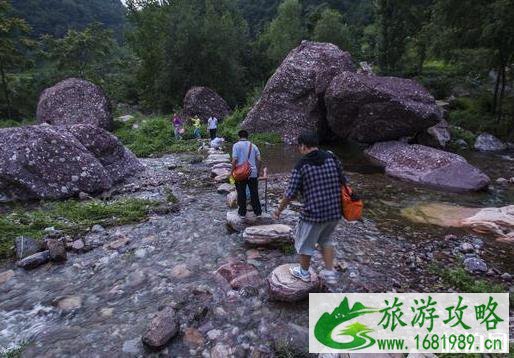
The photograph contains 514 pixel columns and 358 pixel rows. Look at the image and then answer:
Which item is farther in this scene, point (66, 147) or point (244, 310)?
point (66, 147)

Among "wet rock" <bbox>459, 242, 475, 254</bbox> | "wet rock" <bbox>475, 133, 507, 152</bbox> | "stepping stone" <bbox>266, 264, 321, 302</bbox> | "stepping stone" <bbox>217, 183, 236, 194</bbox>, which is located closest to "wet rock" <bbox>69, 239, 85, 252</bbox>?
"stepping stone" <bbox>266, 264, 321, 302</bbox>

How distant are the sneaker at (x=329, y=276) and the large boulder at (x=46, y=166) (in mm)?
7776

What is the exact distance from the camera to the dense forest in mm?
20625

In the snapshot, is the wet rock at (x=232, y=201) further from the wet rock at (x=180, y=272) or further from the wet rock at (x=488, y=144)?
the wet rock at (x=488, y=144)

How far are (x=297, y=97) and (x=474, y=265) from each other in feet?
51.0

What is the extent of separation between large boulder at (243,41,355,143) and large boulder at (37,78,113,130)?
944 cm

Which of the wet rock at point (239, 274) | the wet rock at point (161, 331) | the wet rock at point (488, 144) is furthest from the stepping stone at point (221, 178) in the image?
the wet rock at point (488, 144)

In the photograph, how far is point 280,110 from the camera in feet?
70.0

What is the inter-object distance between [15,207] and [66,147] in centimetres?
222

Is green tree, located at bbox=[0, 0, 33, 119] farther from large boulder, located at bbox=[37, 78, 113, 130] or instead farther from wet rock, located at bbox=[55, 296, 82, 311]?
wet rock, located at bbox=[55, 296, 82, 311]

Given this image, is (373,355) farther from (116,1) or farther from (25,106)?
(116,1)

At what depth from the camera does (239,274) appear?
21.2 ft

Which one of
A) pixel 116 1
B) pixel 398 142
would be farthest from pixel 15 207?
pixel 116 1

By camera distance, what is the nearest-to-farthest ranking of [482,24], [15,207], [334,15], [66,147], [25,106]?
1. [15,207]
2. [66,147]
3. [482,24]
4. [25,106]
5. [334,15]
